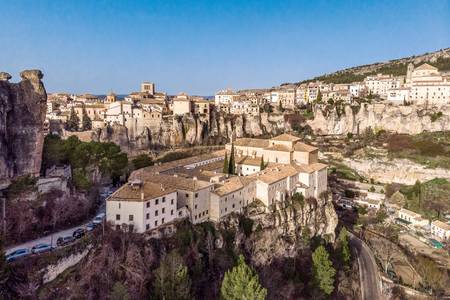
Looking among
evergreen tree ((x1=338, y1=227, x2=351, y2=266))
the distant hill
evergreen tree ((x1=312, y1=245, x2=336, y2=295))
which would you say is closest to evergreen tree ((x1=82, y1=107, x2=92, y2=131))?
evergreen tree ((x1=338, y1=227, x2=351, y2=266))

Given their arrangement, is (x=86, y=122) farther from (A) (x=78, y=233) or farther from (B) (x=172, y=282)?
(B) (x=172, y=282)

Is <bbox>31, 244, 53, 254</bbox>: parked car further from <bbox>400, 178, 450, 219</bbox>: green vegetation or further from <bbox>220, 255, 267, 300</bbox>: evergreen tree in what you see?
<bbox>400, 178, 450, 219</bbox>: green vegetation

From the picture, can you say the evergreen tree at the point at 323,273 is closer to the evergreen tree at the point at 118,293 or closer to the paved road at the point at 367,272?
the paved road at the point at 367,272

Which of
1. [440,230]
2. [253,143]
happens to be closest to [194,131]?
[253,143]

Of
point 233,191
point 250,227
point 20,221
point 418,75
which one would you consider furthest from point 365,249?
point 418,75

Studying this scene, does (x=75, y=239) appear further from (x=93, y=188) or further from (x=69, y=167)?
(x=69, y=167)

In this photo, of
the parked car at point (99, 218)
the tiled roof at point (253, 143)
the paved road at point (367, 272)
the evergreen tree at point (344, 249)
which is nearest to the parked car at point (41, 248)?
the parked car at point (99, 218)
